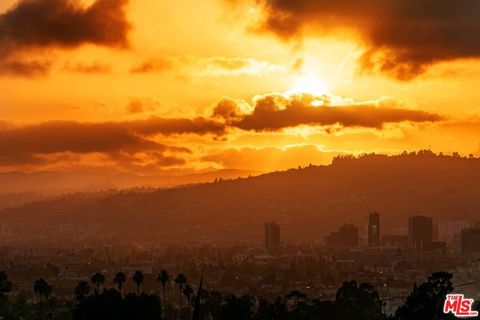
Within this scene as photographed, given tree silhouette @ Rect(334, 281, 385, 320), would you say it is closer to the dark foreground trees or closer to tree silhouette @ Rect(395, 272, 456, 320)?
tree silhouette @ Rect(395, 272, 456, 320)

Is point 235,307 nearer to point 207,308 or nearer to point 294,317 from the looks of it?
point 294,317

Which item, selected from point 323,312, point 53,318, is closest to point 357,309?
point 323,312

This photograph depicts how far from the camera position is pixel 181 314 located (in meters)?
198

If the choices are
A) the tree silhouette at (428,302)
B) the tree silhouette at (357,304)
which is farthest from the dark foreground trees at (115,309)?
the tree silhouette at (428,302)

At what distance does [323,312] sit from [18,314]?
227 feet

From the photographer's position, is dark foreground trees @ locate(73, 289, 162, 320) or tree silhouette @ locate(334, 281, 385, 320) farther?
tree silhouette @ locate(334, 281, 385, 320)

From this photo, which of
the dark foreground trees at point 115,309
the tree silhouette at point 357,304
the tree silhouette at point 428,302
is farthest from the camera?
the tree silhouette at point 357,304

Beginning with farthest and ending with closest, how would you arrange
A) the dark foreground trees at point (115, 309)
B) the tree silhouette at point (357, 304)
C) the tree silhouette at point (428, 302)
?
the tree silhouette at point (357, 304) < the tree silhouette at point (428, 302) < the dark foreground trees at point (115, 309)

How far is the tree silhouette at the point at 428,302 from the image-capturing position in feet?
438

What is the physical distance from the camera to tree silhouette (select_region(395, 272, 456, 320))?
133500mm

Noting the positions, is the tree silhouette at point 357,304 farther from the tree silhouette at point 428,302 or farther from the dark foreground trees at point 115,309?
the dark foreground trees at point 115,309

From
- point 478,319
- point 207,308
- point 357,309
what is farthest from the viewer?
point 207,308

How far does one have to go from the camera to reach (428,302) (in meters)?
144

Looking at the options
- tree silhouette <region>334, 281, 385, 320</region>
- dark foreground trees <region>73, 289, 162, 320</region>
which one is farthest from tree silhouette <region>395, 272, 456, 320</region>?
dark foreground trees <region>73, 289, 162, 320</region>
